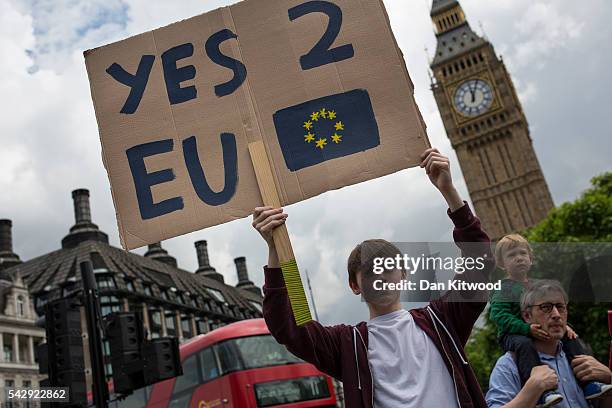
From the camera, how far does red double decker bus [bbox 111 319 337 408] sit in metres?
12.3

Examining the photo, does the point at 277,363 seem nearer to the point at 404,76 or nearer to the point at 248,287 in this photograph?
the point at 404,76

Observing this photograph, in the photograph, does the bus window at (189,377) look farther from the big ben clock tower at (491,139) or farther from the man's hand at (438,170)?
the big ben clock tower at (491,139)

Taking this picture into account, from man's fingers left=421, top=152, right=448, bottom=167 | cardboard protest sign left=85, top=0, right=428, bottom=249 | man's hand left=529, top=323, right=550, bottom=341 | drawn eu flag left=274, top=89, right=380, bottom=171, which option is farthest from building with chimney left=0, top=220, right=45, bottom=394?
man's fingers left=421, top=152, right=448, bottom=167

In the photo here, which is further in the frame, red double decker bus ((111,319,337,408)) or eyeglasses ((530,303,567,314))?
red double decker bus ((111,319,337,408))

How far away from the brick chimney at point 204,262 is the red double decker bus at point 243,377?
2606 inches

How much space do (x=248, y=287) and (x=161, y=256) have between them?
17736 millimetres

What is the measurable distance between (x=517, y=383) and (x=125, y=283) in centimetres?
4666

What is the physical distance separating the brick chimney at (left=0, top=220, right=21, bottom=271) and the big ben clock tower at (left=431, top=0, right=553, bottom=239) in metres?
42.7

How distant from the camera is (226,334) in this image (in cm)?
1311

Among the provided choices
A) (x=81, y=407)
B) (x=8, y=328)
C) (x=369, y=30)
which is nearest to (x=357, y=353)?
(x=369, y=30)

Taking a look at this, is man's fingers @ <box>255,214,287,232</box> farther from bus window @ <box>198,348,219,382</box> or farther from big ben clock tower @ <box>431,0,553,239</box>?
big ben clock tower @ <box>431,0,553,239</box>

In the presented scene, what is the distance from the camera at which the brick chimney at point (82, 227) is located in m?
55.5

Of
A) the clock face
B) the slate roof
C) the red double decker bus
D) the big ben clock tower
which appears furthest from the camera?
the clock face

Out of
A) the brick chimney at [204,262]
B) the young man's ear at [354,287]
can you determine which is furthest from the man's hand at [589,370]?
the brick chimney at [204,262]
